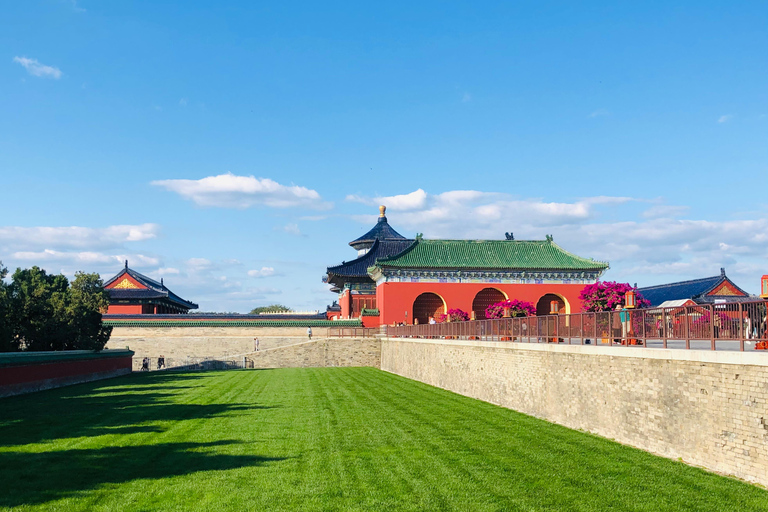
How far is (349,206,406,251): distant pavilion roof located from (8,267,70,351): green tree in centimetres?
3111

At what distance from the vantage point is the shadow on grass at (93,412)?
→ 584 inches

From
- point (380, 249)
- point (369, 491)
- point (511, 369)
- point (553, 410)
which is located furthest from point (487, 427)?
point (380, 249)

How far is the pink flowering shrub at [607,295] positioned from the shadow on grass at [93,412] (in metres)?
13.3

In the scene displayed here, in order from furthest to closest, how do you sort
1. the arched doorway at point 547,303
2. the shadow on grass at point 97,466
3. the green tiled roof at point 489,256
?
the arched doorway at point 547,303
the green tiled roof at point 489,256
the shadow on grass at point 97,466

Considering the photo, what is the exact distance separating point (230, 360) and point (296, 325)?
513cm

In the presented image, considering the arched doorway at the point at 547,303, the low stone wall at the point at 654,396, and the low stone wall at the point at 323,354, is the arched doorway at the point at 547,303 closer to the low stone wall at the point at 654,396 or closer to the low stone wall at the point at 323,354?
the low stone wall at the point at 323,354

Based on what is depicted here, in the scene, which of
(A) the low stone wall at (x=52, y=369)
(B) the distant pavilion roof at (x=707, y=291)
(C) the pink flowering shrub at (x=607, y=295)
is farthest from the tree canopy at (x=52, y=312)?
Result: (B) the distant pavilion roof at (x=707, y=291)

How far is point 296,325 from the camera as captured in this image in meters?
48.0

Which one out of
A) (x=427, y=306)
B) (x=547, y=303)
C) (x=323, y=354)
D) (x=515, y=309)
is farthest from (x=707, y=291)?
(x=323, y=354)

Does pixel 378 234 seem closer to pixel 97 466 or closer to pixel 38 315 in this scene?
pixel 38 315

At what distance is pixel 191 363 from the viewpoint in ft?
151

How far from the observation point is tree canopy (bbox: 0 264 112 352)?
98.0ft

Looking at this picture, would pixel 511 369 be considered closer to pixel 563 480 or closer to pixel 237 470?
pixel 563 480

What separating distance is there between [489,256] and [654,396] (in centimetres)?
3826
